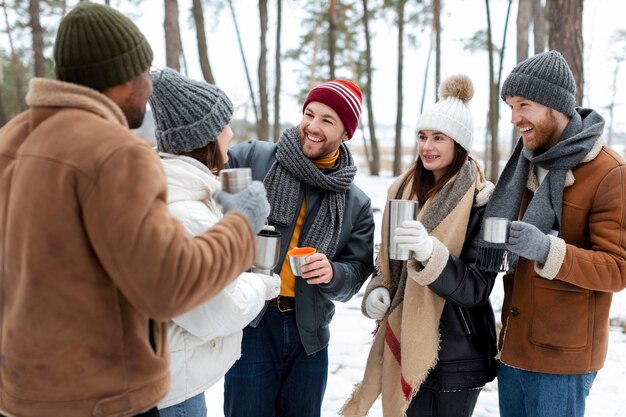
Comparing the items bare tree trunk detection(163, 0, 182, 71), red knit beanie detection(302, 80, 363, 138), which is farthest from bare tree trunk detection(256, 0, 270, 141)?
red knit beanie detection(302, 80, 363, 138)

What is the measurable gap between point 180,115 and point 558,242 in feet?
5.38

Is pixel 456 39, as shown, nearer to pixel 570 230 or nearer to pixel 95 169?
pixel 570 230

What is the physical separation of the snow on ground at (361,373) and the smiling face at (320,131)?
2082 millimetres

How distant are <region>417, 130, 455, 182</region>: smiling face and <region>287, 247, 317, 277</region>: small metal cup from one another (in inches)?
29.9

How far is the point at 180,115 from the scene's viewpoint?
2.13m

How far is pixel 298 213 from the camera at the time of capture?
2.80m

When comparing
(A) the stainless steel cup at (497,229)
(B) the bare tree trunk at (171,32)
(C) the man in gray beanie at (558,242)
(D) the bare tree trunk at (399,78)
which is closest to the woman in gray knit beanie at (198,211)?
(A) the stainless steel cup at (497,229)

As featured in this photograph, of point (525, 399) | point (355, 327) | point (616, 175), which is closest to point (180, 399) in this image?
point (525, 399)

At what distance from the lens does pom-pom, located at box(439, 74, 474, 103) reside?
2.77 metres

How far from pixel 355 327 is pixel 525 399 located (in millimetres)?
3112

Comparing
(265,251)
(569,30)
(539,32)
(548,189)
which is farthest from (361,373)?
(539,32)

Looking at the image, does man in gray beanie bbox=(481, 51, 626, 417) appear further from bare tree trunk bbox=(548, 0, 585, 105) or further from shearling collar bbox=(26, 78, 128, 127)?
bare tree trunk bbox=(548, 0, 585, 105)

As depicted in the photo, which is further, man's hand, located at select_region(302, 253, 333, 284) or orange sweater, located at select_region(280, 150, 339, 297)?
orange sweater, located at select_region(280, 150, 339, 297)

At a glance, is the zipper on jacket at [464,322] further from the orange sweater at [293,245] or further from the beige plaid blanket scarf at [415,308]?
the orange sweater at [293,245]
